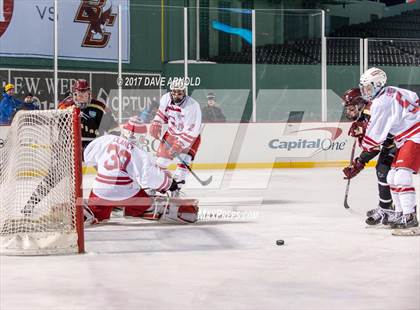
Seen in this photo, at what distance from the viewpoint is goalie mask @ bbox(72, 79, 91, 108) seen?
20.2ft

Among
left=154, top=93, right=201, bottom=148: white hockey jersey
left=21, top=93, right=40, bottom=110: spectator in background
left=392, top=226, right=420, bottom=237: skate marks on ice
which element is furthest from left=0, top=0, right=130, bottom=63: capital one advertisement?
left=392, top=226, right=420, bottom=237: skate marks on ice

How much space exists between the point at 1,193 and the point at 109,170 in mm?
812

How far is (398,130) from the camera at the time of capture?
205 inches

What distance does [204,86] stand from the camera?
1148cm

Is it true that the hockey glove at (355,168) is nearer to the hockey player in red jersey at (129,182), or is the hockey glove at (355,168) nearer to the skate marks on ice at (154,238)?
the skate marks on ice at (154,238)

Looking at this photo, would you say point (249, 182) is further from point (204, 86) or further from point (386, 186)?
point (386, 186)

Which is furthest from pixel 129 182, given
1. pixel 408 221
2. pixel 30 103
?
pixel 30 103

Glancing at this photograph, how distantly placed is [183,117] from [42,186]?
224cm

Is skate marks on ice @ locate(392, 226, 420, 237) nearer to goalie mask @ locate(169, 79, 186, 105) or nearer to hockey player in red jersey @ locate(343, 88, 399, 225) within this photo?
hockey player in red jersey @ locate(343, 88, 399, 225)

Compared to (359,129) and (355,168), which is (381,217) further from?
(359,129)

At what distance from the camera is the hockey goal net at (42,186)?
4.48 m

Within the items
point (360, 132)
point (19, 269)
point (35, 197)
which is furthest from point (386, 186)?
point (19, 269)

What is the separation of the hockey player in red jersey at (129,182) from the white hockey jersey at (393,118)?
1321 millimetres

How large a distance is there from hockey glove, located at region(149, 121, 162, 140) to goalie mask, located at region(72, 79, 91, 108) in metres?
0.81
